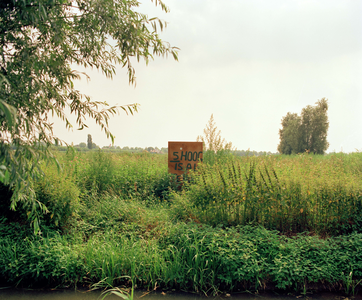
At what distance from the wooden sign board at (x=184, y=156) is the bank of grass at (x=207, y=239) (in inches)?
96.2

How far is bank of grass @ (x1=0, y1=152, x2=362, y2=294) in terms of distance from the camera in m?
3.33

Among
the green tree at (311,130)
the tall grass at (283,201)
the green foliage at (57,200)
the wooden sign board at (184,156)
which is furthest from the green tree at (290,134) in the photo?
the green foliage at (57,200)

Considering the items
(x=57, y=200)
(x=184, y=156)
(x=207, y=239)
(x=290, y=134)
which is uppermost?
(x=290, y=134)

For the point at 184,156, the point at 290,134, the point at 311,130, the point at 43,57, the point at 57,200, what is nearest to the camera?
the point at 43,57

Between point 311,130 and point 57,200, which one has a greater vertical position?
point 311,130

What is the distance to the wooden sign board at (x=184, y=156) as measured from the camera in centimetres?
773

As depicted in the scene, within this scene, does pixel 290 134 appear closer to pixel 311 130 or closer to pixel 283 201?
pixel 311 130

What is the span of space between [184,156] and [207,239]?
14.3ft

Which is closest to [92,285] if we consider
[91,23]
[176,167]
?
[91,23]

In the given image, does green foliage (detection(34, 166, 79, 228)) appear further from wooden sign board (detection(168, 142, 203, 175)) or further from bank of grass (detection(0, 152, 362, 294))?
wooden sign board (detection(168, 142, 203, 175))

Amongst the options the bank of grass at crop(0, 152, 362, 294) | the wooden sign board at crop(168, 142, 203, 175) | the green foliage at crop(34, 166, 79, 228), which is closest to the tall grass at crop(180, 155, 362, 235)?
the bank of grass at crop(0, 152, 362, 294)

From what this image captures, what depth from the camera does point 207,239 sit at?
359 centimetres

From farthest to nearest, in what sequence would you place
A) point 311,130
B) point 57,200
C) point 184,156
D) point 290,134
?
1. point 290,134
2. point 311,130
3. point 184,156
4. point 57,200

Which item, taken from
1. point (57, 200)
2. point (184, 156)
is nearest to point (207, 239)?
point (57, 200)
